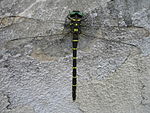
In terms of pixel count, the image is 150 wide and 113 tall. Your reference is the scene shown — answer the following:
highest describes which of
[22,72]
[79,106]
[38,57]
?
[38,57]

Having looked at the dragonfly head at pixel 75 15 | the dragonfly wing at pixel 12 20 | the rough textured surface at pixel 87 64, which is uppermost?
the dragonfly head at pixel 75 15

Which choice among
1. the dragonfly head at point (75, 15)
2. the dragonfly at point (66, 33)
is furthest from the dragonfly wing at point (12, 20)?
the dragonfly head at point (75, 15)

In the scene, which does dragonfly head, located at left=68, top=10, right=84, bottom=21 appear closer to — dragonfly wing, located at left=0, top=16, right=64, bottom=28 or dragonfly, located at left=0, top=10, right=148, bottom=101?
dragonfly, located at left=0, top=10, right=148, bottom=101

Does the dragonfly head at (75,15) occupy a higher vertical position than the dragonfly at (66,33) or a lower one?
higher

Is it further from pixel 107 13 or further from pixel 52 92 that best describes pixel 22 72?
pixel 107 13

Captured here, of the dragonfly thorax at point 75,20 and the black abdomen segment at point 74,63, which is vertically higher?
the dragonfly thorax at point 75,20

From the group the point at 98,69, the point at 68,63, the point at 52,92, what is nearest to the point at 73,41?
the point at 68,63

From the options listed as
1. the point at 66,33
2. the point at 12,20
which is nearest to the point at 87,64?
the point at 66,33

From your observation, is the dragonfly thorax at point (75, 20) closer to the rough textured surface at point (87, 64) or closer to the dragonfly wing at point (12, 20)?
the rough textured surface at point (87, 64)

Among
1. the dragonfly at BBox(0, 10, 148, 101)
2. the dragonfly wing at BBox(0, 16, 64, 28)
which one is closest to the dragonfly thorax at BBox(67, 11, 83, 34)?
the dragonfly at BBox(0, 10, 148, 101)
